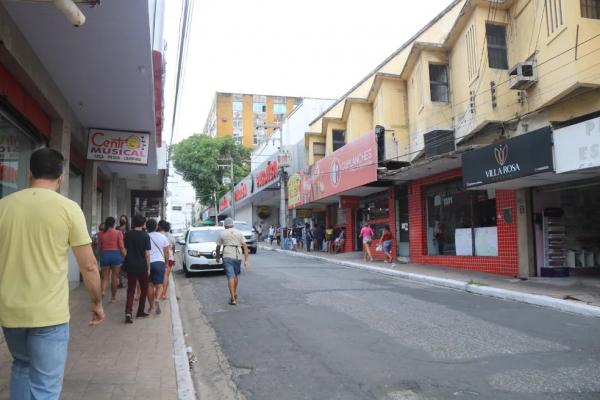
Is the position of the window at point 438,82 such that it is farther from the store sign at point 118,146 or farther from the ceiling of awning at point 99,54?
the ceiling of awning at point 99,54

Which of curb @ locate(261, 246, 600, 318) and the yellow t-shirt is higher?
the yellow t-shirt

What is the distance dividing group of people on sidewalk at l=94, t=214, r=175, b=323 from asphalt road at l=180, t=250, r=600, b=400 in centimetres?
118

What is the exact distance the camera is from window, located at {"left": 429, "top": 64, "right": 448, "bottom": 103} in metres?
17.8

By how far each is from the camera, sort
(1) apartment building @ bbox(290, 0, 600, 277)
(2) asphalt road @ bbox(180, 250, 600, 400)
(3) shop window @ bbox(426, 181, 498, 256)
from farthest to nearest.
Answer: (3) shop window @ bbox(426, 181, 498, 256) → (1) apartment building @ bbox(290, 0, 600, 277) → (2) asphalt road @ bbox(180, 250, 600, 400)

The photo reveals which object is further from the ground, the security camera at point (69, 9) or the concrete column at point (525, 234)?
the security camera at point (69, 9)

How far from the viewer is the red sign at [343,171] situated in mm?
19734

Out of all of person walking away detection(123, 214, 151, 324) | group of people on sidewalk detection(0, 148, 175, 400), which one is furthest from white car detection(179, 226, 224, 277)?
group of people on sidewalk detection(0, 148, 175, 400)

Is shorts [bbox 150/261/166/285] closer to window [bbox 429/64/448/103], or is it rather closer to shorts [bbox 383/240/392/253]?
shorts [bbox 383/240/392/253]

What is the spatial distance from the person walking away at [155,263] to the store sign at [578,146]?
Result: 8369mm

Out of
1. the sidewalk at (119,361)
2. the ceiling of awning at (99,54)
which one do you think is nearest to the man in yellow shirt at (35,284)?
the sidewalk at (119,361)

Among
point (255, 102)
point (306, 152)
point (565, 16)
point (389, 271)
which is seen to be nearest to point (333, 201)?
point (306, 152)

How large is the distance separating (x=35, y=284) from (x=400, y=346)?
15.9ft

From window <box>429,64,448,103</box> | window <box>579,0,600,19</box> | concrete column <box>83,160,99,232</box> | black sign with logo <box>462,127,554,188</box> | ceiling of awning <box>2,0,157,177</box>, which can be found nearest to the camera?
ceiling of awning <box>2,0,157,177</box>

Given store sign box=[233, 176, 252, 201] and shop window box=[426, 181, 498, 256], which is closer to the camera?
shop window box=[426, 181, 498, 256]
